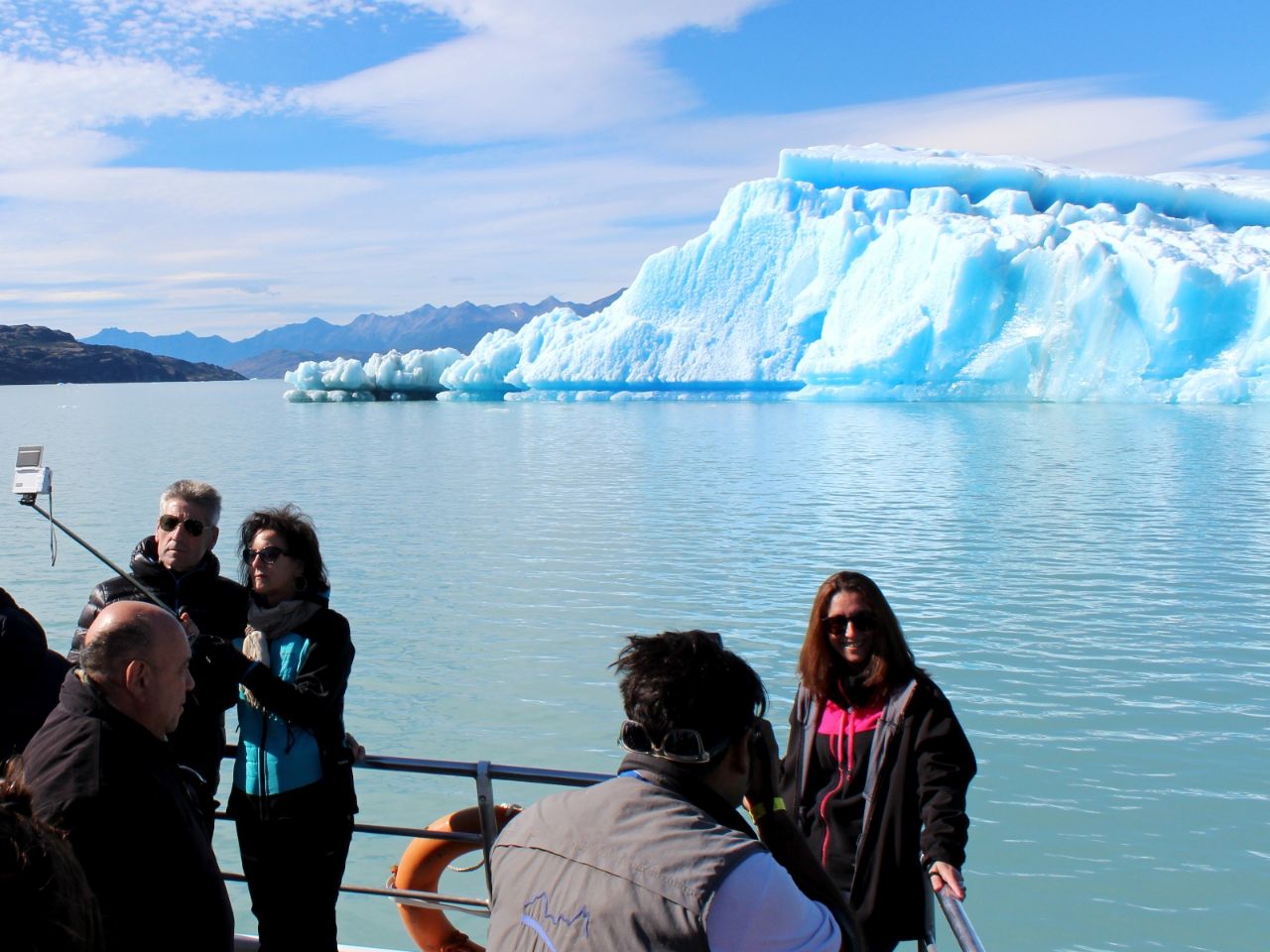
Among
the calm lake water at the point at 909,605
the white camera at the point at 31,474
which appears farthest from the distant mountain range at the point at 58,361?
the white camera at the point at 31,474

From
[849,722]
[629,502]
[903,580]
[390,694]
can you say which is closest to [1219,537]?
[903,580]

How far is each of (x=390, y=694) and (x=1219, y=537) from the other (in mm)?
8621

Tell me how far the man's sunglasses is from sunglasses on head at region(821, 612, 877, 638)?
3.31ft

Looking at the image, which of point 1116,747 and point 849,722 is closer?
point 849,722

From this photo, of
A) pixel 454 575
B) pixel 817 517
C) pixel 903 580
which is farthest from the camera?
pixel 817 517

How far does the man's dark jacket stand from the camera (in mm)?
1377

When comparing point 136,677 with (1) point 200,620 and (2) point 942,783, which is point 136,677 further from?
(2) point 942,783

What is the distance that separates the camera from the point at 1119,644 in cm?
732

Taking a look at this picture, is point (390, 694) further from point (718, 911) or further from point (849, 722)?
point (718, 911)

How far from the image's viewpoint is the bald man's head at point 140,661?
1517mm

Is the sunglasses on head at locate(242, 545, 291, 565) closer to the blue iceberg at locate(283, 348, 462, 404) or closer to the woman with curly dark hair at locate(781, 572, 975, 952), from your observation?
the woman with curly dark hair at locate(781, 572, 975, 952)

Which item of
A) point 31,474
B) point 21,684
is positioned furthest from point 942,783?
point 31,474

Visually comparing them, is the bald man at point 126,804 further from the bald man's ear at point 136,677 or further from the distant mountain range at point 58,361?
the distant mountain range at point 58,361

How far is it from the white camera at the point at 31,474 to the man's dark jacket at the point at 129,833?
38.4 inches
